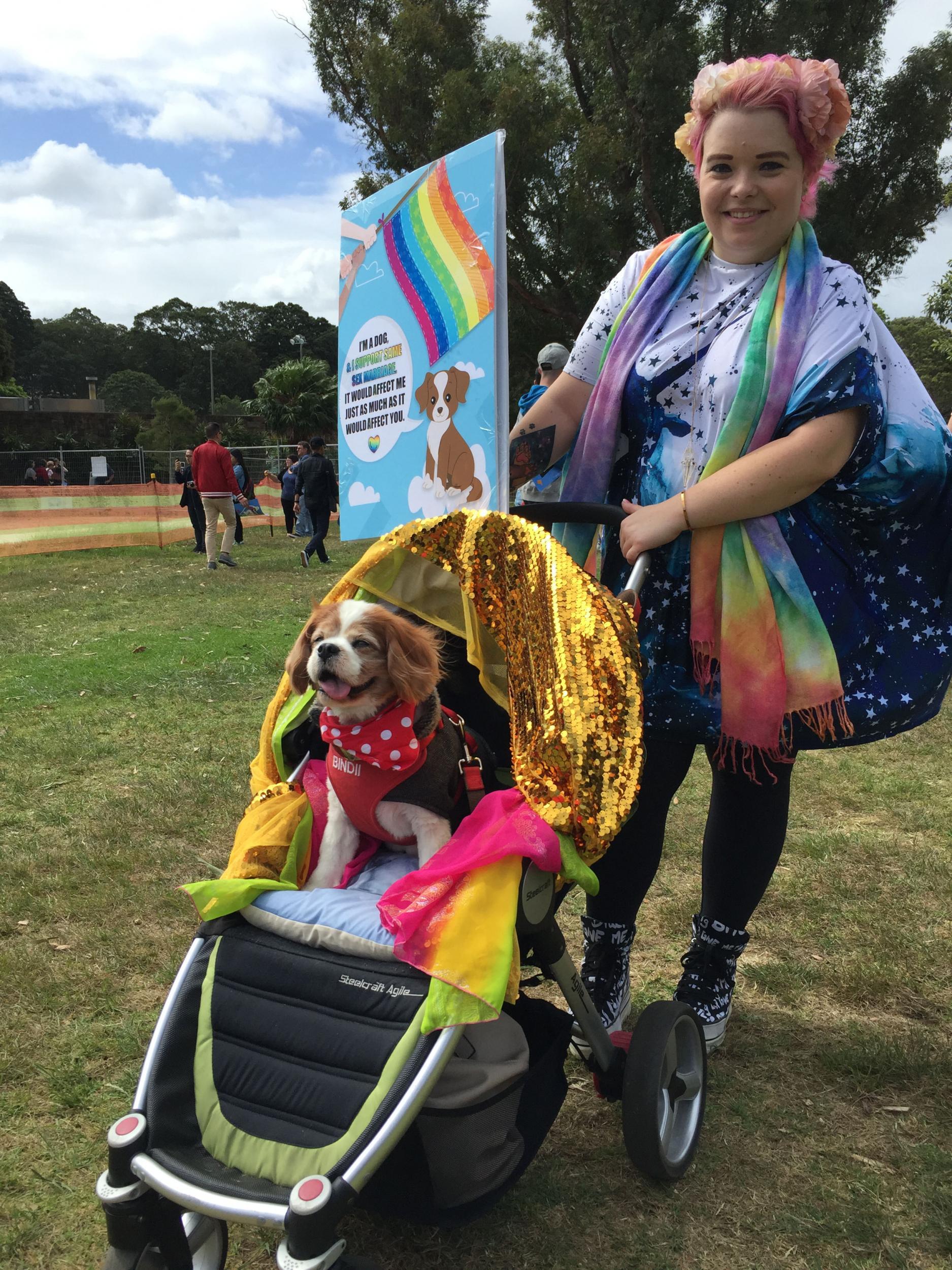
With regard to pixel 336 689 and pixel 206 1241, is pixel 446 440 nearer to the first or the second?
pixel 336 689

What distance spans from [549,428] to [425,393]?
0.49 metres

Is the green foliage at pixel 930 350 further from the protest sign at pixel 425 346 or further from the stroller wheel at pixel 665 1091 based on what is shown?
the stroller wheel at pixel 665 1091

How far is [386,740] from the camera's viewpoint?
6.58 ft

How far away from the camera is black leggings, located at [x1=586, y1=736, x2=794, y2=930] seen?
7.25 feet

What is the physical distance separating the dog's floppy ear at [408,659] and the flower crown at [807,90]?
4.01 ft

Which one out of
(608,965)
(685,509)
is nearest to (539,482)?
(685,509)

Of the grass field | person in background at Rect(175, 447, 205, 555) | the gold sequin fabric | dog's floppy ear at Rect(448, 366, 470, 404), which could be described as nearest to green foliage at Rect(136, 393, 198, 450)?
person in background at Rect(175, 447, 205, 555)

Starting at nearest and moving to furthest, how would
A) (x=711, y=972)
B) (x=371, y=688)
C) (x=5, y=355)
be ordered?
(x=371, y=688), (x=711, y=972), (x=5, y=355)

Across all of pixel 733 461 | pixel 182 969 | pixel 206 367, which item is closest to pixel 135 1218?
pixel 182 969

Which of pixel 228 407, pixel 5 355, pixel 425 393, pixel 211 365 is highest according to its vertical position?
pixel 211 365

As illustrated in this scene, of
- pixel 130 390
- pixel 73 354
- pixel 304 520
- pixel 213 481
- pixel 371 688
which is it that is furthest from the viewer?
pixel 73 354

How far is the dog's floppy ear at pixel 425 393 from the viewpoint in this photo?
262cm

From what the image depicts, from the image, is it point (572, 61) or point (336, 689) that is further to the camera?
point (572, 61)

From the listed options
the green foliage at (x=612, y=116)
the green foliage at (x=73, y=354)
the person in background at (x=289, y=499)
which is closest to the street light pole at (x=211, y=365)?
the green foliage at (x=73, y=354)
